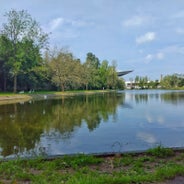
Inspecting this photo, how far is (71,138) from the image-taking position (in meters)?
7.63

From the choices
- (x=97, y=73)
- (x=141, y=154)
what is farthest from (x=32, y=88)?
(x=141, y=154)

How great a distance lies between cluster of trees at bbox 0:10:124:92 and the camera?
37250 millimetres

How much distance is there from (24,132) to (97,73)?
71.3 m

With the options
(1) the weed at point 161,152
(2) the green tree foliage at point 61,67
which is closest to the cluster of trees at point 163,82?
(2) the green tree foliage at point 61,67

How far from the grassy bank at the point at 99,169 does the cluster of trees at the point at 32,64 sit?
32.5 meters

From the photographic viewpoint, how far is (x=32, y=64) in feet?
144

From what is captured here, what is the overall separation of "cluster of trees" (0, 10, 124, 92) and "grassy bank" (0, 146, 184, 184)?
1280 inches

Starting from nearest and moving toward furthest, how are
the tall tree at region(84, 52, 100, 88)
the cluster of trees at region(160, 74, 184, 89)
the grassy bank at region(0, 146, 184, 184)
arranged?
the grassy bank at region(0, 146, 184, 184), the tall tree at region(84, 52, 100, 88), the cluster of trees at region(160, 74, 184, 89)

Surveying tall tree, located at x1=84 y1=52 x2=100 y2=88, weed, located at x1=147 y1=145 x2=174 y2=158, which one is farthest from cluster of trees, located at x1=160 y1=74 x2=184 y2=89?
weed, located at x1=147 y1=145 x2=174 y2=158

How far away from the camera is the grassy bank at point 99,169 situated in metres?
3.66

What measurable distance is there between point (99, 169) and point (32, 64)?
41323 mm

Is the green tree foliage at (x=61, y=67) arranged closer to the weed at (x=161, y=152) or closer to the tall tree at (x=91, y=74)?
the tall tree at (x=91, y=74)

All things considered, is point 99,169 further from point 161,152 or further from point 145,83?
point 145,83

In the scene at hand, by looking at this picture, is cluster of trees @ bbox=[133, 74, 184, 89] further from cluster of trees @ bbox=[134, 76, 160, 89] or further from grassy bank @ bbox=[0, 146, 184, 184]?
grassy bank @ bbox=[0, 146, 184, 184]
